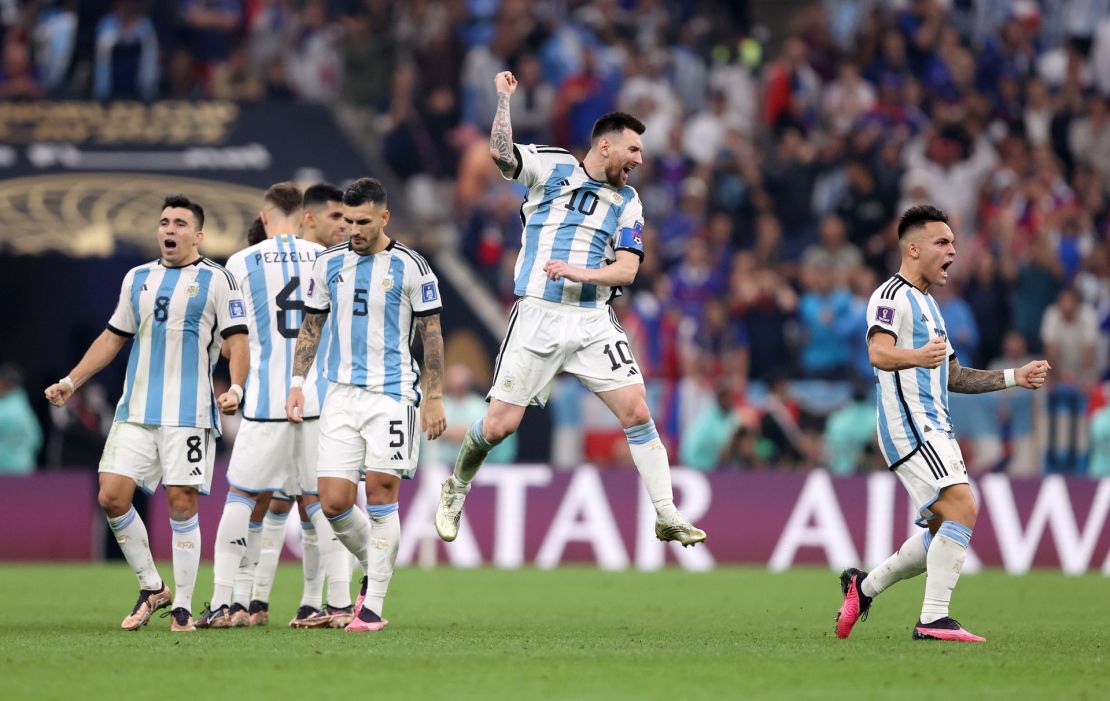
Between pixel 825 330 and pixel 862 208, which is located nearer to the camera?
pixel 825 330

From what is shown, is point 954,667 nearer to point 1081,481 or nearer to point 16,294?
point 1081,481

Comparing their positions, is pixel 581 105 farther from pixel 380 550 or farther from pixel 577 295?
pixel 380 550

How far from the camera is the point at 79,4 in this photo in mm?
25391

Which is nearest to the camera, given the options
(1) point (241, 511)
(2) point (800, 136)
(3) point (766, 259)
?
(1) point (241, 511)

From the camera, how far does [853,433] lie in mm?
19891

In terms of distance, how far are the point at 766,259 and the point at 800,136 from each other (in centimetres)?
262

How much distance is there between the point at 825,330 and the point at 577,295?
979 centimetres

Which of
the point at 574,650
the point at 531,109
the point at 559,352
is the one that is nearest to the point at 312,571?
the point at 559,352

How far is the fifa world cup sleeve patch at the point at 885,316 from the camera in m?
10.9

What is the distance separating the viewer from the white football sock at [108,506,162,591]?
38.2ft

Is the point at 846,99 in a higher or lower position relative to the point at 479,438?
higher

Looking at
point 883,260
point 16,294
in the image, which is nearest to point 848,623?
point 883,260

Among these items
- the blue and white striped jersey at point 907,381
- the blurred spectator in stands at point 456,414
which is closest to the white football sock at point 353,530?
the blue and white striped jersey at point 907,381

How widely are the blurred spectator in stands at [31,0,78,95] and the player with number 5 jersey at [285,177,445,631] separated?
1439 centimetres
